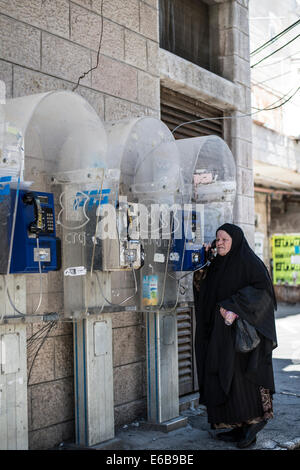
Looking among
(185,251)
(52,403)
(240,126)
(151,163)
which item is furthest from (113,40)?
(52,403)

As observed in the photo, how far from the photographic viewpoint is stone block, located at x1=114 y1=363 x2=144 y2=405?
509 cm

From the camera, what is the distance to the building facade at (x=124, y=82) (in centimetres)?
432

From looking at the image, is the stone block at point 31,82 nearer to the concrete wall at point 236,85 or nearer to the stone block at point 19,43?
the stone block at point 19,43

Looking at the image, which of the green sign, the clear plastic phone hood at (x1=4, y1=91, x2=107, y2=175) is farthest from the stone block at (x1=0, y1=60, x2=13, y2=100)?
the green sign

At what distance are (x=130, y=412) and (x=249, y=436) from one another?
1121 millimetres

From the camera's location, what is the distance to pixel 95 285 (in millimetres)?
4395

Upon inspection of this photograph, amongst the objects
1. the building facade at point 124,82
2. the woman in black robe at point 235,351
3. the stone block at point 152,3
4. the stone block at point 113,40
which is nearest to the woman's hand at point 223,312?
the woman in black robe at point 235,351

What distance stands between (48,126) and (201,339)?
79.6 inches

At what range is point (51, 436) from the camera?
4395 mm

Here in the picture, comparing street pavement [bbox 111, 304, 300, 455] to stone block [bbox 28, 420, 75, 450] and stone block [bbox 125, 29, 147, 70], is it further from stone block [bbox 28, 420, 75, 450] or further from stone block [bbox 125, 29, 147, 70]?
stone block [bbox 125, 29, 147, 70]

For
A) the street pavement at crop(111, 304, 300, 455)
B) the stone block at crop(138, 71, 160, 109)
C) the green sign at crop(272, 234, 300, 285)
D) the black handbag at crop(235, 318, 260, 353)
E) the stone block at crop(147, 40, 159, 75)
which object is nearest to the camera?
the black handbag at crop(235, 318, 260, 353)

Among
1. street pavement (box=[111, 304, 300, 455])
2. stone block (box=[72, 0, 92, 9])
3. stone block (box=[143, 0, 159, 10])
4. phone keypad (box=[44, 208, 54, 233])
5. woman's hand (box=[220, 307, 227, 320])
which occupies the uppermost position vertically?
stone block (box=[143, 0, 159, 10])

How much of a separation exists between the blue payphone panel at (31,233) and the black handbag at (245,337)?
1.55m

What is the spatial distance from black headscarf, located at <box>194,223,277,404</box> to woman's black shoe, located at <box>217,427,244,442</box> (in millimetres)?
437
